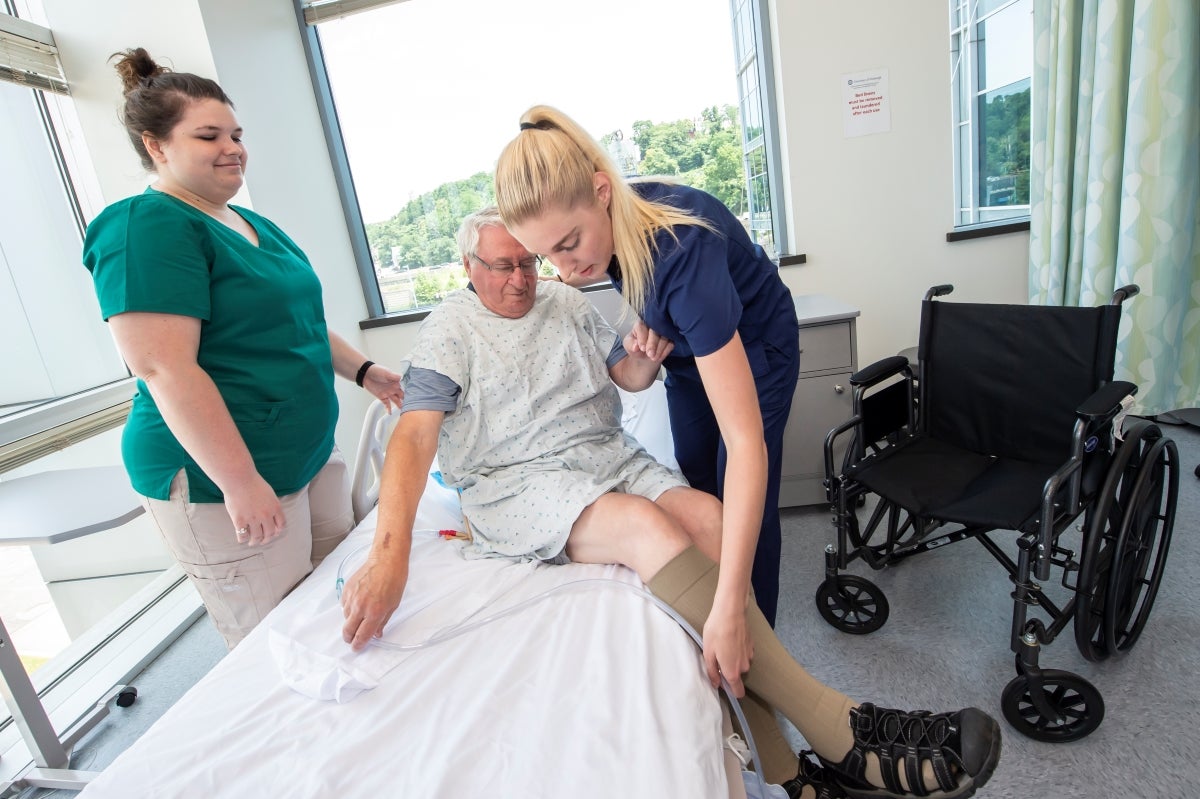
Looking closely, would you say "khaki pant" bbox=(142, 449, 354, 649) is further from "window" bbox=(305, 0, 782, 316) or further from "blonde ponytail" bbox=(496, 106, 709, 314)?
"window" bbox=(305, 0, 782, 316)

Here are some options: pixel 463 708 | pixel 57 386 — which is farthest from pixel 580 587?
pixel 57 386

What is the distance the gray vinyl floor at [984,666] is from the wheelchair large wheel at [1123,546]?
96 millimetres

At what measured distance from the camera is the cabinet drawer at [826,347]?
6.93 feet

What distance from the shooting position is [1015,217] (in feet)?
9.36

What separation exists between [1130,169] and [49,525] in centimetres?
315

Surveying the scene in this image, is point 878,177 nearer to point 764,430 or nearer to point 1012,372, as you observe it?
point 1012,372

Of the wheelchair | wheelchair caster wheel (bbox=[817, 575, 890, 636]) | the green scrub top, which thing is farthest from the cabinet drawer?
the green scrub top

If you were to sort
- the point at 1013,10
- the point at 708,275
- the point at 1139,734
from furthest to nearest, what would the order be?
the point at 1013,10
the point at 1139,734
the point at 708,275

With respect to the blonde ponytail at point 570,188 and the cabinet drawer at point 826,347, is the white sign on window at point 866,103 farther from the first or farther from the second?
the blonde ponytail at point 570,188

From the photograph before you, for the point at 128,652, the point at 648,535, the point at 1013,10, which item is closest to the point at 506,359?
the point at 648,535

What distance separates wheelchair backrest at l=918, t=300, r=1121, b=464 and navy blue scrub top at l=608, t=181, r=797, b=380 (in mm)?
771

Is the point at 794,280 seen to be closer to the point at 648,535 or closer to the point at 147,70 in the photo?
the point at 648,535

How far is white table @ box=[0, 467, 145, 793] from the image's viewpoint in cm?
133

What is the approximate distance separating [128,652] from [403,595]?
1.59 meters
